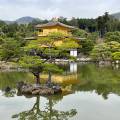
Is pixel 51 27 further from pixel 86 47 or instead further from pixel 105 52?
pixel 105 52

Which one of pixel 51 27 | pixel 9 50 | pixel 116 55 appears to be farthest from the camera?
pixel 51 27

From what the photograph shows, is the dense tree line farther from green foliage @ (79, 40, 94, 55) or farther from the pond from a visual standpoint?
the pond

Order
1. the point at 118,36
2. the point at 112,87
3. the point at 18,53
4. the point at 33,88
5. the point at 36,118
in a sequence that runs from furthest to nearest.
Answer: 1. the point at 118,36
2. the point at 18,53
3. the point at 112,87
4. the point at 33,88
5. the point at 36,118

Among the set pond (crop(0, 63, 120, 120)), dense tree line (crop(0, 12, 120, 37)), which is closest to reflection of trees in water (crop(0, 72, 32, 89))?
pond (crop(0, 63, 120, 120))

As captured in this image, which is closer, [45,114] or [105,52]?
[45,114]

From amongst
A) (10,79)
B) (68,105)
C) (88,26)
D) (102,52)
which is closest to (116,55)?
(102,52)

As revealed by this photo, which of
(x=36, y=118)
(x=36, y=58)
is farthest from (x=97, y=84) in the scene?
(x=36, y=118)

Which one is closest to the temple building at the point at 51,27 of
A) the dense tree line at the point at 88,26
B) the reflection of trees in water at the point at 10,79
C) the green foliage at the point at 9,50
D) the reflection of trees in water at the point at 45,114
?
the dense tree line at the point at 88,26

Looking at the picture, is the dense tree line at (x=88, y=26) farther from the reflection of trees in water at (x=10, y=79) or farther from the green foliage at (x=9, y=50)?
the reflection of trees in water at (x=10, y=79)

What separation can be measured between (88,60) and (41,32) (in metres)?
8.51

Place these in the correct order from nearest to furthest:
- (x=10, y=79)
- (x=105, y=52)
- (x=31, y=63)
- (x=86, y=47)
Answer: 1. (x=31, y=63)
2. (x=10, y=79)
3. (x=105, y=52)
4. (x=86, y=47)

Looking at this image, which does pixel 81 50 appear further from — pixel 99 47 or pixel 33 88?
pixel 33 88

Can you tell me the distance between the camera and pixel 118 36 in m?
49.1

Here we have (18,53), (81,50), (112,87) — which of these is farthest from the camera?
(81,50)
